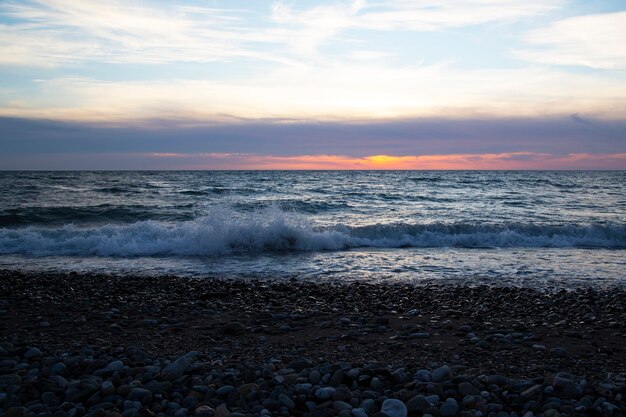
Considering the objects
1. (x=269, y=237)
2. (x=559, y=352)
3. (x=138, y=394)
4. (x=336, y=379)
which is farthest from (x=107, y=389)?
(x=269, y=237)

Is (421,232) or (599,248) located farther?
(421,232)

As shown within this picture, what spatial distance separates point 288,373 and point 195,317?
2662 millimetres

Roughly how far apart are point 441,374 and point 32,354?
407cm

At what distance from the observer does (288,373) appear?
173 inches

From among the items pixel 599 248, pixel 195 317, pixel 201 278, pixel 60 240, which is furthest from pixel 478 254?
pixel 60 240

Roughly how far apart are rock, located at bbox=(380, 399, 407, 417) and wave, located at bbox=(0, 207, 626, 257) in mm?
10307

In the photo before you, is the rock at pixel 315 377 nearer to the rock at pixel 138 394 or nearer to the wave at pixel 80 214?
the rock at pixel 138 394

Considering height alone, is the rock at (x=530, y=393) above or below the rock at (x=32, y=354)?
above

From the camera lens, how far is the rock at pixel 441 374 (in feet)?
13.9

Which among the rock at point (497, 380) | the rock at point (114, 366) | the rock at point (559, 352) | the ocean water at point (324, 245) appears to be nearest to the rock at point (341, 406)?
the rock at point (497, 380)

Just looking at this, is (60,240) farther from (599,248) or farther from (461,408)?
(599,248)

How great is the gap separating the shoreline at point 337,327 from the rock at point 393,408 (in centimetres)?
10

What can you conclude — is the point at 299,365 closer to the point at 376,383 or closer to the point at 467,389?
the point at 376,383

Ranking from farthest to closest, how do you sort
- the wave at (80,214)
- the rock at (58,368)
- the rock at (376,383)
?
the wave at (80,214) → the rock at (58,368) → the rock at (376,383)
